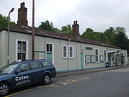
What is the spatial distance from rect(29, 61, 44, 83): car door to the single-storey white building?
17.5 feet

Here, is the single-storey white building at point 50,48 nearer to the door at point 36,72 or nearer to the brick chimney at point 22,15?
the brick chimney at point 22,15

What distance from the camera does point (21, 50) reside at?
20312mm

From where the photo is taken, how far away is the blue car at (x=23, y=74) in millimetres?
11522

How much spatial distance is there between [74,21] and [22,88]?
22.6 meters

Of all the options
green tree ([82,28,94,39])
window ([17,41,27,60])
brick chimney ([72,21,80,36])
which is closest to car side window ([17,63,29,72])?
window ([17,41,27,60])

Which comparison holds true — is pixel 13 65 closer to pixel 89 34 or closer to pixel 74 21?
pixel 74 21

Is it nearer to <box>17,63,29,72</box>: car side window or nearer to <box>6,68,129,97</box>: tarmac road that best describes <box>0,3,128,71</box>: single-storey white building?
<box>17,63,29,72</box>: car side window

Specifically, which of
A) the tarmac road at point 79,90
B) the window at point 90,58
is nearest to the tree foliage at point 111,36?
the window at point 90,58

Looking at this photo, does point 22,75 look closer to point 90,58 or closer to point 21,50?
point 21,50

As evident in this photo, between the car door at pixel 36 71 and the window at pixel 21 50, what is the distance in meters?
6.31

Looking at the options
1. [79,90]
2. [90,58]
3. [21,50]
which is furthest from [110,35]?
[79,90]

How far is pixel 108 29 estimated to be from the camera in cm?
9325

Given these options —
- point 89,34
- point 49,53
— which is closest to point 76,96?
point 49,53

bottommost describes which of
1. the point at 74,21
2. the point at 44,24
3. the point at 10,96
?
the point at 10,96
